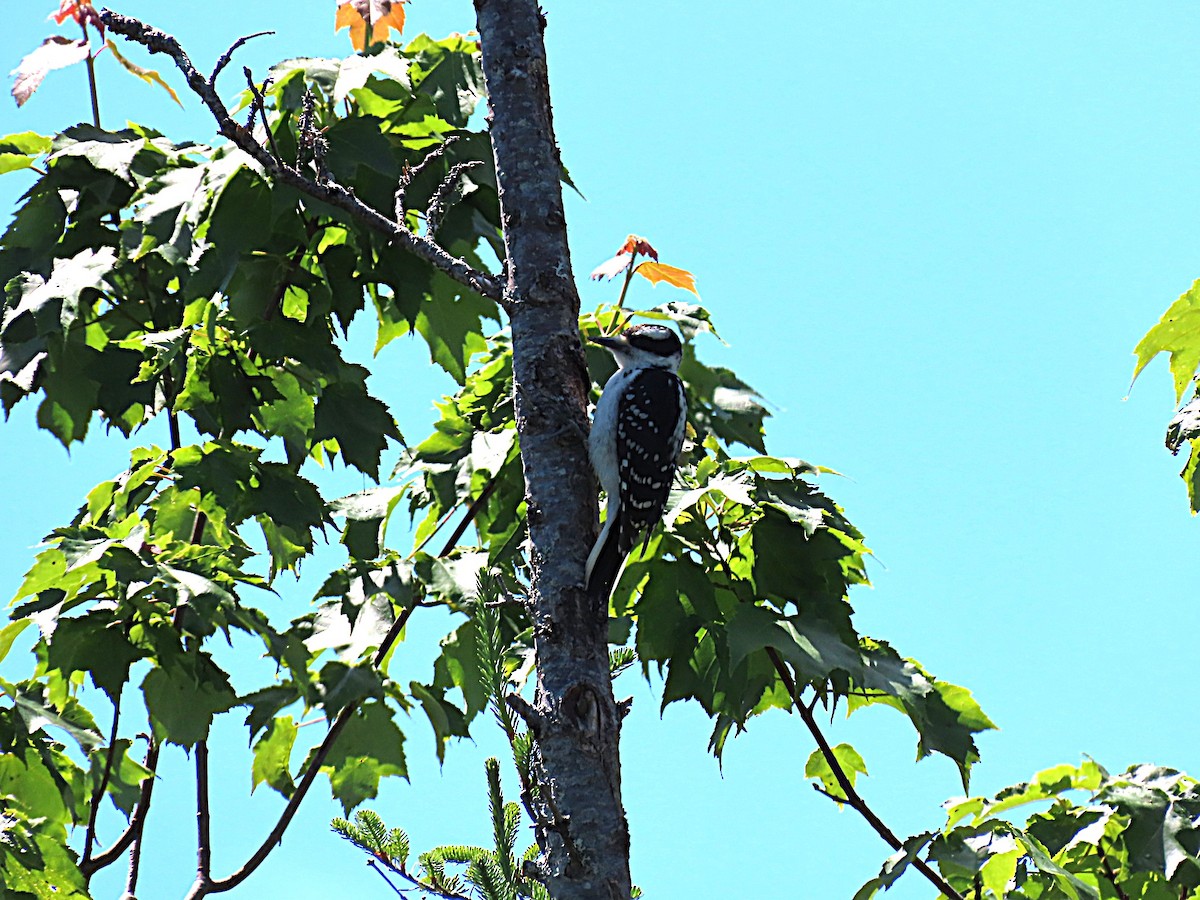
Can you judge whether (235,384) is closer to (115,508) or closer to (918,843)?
(115,508)

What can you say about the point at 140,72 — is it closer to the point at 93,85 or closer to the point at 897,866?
the point at 93,85

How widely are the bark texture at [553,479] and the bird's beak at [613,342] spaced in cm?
60

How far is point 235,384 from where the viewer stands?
4.52 meters

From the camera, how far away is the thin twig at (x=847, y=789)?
13.0ft

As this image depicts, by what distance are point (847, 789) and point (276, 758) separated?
204 cm

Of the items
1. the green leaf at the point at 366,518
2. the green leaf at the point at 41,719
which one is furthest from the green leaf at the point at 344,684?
the green leaf at the point at 41,719

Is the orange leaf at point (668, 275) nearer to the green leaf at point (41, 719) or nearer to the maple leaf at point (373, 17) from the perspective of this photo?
the maple leaf at point (373, 17)

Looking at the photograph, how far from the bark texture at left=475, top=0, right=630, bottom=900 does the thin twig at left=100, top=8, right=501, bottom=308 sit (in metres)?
0.16

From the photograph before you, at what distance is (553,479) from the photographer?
3.80 meters

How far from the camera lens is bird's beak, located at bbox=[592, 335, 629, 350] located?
15.5 feet

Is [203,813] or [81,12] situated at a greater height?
[81,12]

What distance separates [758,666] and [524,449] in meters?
1.13

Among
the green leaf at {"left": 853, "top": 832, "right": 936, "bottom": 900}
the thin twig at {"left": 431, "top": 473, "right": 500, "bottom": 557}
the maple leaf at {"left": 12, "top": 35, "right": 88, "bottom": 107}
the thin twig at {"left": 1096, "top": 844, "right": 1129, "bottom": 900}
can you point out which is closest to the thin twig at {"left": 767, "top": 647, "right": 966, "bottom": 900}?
the green leaf at {"left": 853, "top": 832, "right": 936, "bottom": 900}

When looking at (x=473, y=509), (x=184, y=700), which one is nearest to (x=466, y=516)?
(x=473, y=509)
